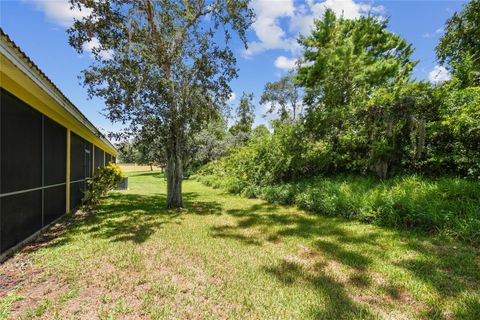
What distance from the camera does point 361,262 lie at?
3.33m

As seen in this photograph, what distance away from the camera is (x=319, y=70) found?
12.8 metres

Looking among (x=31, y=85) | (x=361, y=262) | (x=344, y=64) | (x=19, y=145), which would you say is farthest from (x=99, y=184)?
(x=344, y=64)

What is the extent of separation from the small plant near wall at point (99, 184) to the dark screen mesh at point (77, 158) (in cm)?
47

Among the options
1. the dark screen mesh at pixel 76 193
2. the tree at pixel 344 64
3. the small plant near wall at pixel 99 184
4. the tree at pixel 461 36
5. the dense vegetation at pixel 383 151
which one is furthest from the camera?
the tree at pixel 461 36

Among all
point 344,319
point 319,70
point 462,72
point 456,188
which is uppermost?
point 319,70

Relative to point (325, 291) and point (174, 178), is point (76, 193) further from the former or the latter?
point (325, 291)

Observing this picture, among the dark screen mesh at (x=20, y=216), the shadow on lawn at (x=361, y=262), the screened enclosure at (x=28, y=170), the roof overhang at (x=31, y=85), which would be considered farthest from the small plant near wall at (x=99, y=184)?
the shadow on lawn at (x=361, y=262)

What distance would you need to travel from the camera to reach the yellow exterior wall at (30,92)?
3257mm

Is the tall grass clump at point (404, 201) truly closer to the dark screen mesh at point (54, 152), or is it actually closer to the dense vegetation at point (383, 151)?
the dense vegetation at point (383, 151)

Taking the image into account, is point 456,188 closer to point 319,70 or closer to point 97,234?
point 97,234

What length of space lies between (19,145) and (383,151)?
26.0ft

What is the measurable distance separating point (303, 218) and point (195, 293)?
3981 mm

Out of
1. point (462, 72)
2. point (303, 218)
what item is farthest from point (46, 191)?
point (462, 72)

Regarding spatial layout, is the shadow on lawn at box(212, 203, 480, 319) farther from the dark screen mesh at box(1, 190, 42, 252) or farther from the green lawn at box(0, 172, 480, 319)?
the dark screen mesh at box(1, 190, 42, 252)
